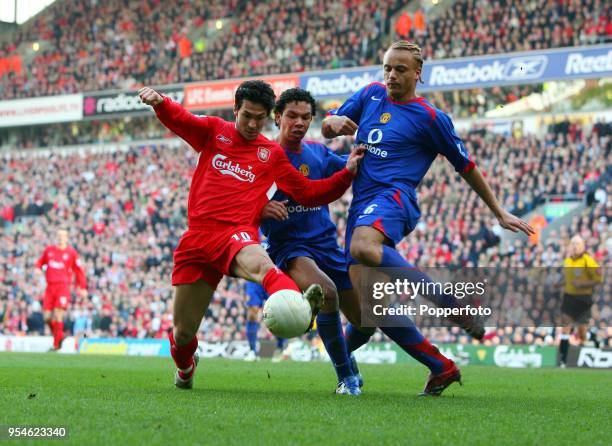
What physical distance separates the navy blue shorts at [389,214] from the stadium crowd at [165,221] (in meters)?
7.48

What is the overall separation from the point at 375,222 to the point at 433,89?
20.9 metres

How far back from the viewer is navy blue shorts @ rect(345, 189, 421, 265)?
22.4 ft

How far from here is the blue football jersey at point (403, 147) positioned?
714cm

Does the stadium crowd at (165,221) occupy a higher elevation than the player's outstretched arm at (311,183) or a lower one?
lower

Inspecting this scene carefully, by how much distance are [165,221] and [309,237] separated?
20954 millimetres

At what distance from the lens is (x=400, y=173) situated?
7145mm

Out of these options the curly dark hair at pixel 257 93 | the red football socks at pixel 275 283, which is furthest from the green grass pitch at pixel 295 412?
the curly dark hair at pixel 257 93

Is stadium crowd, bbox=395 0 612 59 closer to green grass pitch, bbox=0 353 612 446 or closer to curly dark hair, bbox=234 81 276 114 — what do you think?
green grass pitch, bbox=0 353 612 446

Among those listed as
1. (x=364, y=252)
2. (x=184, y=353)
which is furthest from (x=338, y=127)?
(x=184, y=353)

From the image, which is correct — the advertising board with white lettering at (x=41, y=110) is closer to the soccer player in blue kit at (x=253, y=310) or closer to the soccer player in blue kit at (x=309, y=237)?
the soccer player in blue kit at (x=253, y=310)

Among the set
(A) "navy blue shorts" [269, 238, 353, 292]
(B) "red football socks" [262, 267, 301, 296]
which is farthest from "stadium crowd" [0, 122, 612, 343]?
(B) "red football socks" [262, 267, 301, 296]

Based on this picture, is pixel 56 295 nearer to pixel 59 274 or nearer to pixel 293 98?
pixel 59 274

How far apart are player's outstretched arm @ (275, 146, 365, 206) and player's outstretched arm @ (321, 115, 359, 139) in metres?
0.28

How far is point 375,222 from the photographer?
22.3ft
